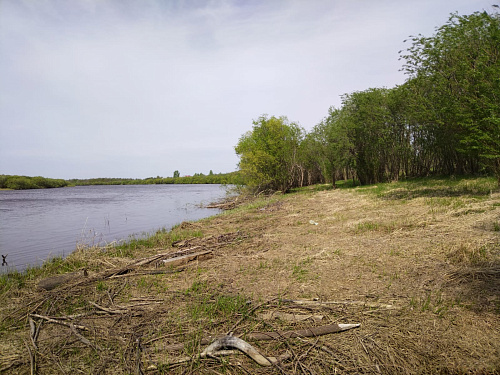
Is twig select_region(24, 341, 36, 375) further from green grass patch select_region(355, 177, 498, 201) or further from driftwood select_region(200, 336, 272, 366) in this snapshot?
green grass patch select_region(355, 177, 498, 201)

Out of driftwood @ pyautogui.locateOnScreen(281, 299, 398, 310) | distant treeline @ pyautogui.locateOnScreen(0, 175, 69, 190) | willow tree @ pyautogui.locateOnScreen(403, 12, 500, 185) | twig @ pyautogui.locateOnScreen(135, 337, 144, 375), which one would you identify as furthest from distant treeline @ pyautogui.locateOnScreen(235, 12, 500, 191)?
distant treeline @ pyautogui.locateOnScreen(0, 175, 69, 190)

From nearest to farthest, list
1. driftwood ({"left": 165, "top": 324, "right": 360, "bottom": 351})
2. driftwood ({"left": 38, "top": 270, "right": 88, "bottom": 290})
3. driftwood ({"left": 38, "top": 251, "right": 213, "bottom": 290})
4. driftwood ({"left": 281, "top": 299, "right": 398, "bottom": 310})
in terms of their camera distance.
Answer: driftwood ({"left": 165, "top": 324, "right": 360, "bottom": 351}) < driftwood ({"left": 281, "top": 299, "right": 398, "bottom": 310}) < driftwood ({"left": 38, "top": 270, "right": 88, "bottom": 290}) < driftwood ({"left": 38, "top": 251, "right": 213, "bottom": 290})

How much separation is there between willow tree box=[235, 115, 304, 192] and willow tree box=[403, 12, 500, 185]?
19527 mm

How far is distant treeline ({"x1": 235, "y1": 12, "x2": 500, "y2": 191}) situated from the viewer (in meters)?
13.9

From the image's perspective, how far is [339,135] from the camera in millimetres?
32031

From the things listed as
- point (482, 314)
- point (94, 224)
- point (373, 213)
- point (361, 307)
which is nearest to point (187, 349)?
point (361, 307)

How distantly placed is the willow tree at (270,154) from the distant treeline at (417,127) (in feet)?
0.42

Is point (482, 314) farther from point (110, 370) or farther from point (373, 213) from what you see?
point (373, 213)

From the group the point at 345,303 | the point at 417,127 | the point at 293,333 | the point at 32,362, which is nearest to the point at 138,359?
the point at 32,362

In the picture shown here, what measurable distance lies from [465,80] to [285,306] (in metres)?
15.3

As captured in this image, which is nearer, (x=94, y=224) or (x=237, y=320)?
(x=237, y=320)

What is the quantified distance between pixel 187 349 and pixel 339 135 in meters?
31.4

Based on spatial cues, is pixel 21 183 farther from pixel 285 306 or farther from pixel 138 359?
pixel 285 306

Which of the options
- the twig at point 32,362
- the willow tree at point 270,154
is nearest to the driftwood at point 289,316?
the twig at point 32,362
